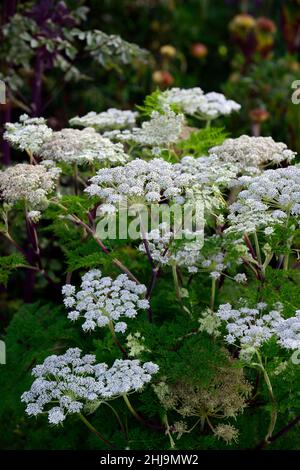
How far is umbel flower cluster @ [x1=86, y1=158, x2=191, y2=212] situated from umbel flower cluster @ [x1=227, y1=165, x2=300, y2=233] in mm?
207

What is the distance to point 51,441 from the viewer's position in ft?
9.53

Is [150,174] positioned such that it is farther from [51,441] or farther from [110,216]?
[51,441]

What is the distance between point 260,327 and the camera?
7.09 feet

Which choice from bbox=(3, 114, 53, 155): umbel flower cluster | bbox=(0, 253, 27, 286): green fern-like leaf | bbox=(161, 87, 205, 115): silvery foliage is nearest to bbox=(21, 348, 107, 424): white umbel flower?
bbox=(0, 253, 27, 286): green fern-like leaf

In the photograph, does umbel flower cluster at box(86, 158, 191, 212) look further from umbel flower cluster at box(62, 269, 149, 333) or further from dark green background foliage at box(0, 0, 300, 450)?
umbel flower cluster at box(62, 269, 149, 333)

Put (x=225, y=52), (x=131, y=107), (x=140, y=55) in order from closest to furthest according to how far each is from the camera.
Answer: (x=140, y=55), (x=131, y=107), (x=225, y=52)

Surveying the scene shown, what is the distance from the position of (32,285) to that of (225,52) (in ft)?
14.8

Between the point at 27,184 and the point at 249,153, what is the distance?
0.84 m

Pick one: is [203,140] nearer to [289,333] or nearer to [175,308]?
[175,308]

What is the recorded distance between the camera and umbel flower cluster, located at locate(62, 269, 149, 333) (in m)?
2.25

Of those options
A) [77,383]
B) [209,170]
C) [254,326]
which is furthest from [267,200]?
[77,383]

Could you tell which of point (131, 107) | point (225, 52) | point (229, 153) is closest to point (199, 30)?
point (225, 52)

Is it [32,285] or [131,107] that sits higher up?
[131,107]

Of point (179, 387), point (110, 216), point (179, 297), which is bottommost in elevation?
point (179, 387)
